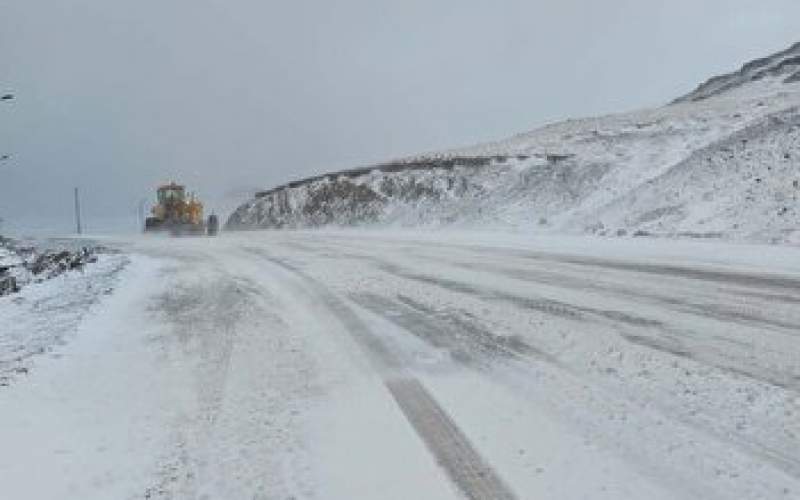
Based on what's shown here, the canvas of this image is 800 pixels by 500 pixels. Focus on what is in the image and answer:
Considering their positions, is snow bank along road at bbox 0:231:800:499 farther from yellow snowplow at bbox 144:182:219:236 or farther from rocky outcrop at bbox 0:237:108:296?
yellow snowplow at bbox 144:182:219:236

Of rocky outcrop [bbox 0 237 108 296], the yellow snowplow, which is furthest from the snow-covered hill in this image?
rocky outcrop [bbox 0 237 108 296]

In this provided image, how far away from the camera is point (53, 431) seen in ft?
21.5

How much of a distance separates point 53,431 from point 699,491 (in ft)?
14.1

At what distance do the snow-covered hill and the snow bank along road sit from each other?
48.6ft

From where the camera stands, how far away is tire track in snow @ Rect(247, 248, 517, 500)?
493 centimetres

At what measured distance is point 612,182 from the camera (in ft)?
137

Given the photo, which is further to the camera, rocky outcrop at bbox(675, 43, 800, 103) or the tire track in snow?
rocky outcrop at bbox(675, 43, 800, 103)

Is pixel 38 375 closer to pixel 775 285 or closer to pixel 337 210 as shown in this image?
pixel 775 285

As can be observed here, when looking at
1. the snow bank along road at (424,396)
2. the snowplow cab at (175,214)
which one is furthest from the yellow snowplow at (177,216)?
the snow bank along road at (424,396)

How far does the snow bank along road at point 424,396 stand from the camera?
17.0ft

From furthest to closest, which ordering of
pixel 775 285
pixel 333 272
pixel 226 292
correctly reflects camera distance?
pixel 333 272 < pixel 226 292 < pixel 775 285

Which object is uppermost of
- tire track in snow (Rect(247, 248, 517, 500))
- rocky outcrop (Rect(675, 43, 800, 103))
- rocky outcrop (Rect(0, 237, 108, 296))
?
rocky outcrop (Rect(675, 43, 800, 103))

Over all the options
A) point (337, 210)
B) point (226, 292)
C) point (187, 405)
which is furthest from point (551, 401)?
point (337, 210)

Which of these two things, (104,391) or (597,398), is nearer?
(597,398)
